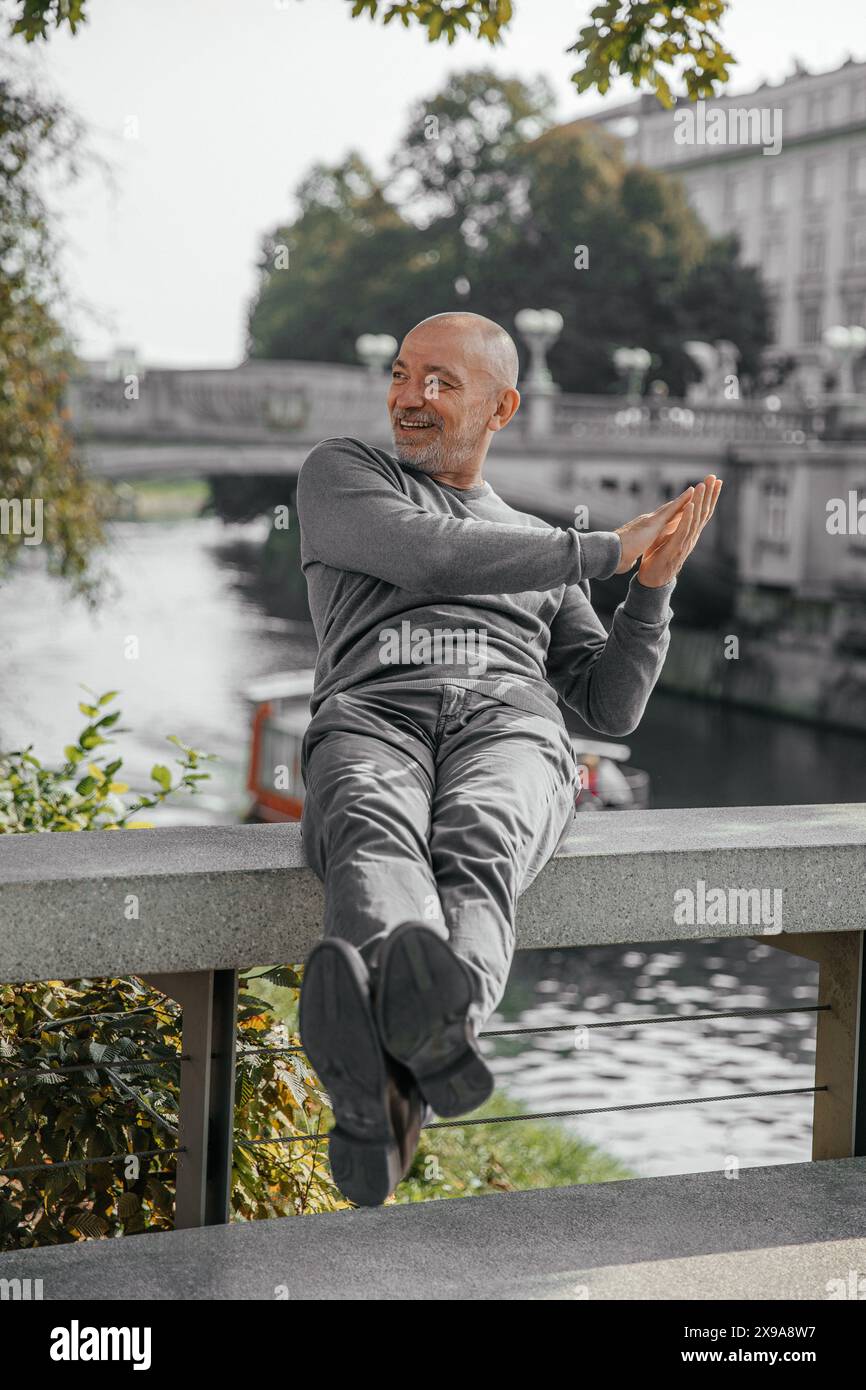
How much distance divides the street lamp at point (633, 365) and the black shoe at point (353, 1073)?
2827 centimetres

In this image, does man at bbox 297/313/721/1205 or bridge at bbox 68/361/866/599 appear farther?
bridge at bbox 68/361/866/599

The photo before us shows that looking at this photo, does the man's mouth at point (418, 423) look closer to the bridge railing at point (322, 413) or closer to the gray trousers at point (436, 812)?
the gray trousers at point (436, 812)

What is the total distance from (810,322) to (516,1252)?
45239 millimetres

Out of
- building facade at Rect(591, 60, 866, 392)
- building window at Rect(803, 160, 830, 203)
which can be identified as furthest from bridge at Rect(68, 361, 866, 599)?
building window at Rect(803, 160, 830, 203)

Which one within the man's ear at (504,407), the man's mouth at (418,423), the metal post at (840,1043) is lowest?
the metal post at (840,1043)

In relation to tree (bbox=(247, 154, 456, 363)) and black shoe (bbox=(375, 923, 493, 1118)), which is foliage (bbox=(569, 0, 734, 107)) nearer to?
black shoe (bbox=(375, 923, 493, 1118))

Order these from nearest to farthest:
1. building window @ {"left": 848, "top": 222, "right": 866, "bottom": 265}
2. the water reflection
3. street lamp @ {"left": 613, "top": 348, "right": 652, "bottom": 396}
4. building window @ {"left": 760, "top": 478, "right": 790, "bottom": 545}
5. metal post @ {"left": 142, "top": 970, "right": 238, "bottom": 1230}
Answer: metal post @ {"left": 142, "top": 970, "right": 238, "bottom": 1230}
the water reflection
building window @ {"left": 760, "top": 478, "right": 790, "bottom": 545}
street lamp @ {"left": 613, "top": 348, "right": 652, "bottom": 396}
building window @ {"left": 848, "top": 222, "right": 866, "bottom": 265}

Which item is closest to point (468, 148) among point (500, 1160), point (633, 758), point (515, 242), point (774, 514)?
point (515, 242)

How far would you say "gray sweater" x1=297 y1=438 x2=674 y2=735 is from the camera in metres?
2.25

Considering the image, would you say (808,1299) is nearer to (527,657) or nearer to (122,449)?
(527,657)

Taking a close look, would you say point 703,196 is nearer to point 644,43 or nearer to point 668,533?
point 644,43

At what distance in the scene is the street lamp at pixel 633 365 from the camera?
29.4m

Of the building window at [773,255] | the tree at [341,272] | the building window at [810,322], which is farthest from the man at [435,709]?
the building window at [773,255]

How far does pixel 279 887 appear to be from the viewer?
83.8 inches
